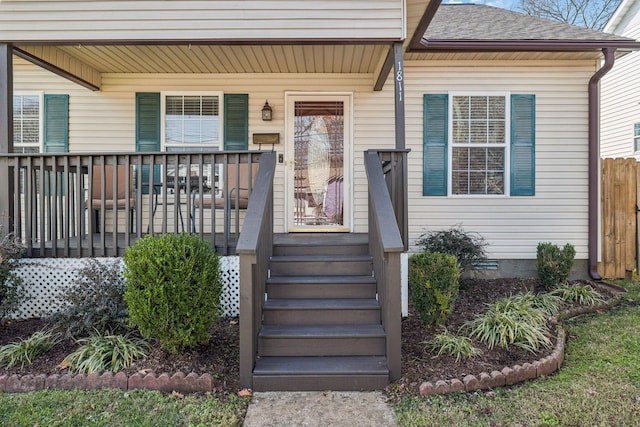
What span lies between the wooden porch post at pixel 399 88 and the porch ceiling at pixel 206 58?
0.32 meters

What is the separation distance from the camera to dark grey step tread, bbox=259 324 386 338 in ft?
10.5

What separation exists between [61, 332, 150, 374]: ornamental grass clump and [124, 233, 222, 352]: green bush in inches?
8.8

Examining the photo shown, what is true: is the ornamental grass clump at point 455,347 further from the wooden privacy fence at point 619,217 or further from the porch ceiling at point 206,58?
the wooden privacy fence at point 619,217

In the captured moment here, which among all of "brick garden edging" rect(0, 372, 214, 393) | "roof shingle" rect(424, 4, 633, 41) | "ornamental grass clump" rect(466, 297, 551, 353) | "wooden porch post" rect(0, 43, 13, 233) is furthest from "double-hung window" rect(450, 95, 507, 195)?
"wooden porch post" rect(0, 43, 13, 233)

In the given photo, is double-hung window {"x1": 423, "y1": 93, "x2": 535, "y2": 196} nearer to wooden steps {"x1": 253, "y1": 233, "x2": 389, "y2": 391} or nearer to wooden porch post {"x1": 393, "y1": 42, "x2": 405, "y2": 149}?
wooden porch post {"x1": 393, "y1": 42, "x2": 405, "y2": 149}

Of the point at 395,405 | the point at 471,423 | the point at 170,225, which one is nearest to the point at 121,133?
the point at 170,225

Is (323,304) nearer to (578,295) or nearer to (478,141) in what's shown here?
(578,295)

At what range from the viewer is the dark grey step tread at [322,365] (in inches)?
115

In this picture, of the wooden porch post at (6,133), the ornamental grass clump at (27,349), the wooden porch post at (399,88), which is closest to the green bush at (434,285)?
the wooden porch post at (399,88)

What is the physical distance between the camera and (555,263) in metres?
5.23

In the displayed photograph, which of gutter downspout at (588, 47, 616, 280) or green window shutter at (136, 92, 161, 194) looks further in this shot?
green window shutter at (136, 92, 161, 194)

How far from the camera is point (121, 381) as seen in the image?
9.32 ft

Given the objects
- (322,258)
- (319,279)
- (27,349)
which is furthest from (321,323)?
(27,349)

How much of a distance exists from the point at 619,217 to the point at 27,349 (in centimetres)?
714
